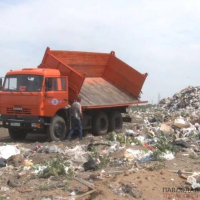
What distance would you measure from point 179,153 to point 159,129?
12.1 feet

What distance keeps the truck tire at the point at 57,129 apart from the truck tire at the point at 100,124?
1.71 meters

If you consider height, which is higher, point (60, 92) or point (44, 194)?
point (60, 92)

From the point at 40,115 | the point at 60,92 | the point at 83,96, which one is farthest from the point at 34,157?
the point at 83,96

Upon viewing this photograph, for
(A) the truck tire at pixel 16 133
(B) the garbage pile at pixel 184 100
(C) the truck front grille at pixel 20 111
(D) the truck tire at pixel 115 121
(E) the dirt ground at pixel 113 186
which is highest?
(B) the garbage pile at pixel 184 100

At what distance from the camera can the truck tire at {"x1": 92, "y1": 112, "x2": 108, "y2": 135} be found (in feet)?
46.5

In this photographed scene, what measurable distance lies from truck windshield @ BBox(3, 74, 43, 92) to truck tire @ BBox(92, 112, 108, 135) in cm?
300

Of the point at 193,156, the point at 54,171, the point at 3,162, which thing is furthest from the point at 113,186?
the point at 193,156

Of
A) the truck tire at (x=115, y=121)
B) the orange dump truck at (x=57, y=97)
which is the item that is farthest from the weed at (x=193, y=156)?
the truck tire at (x=115, y=121)

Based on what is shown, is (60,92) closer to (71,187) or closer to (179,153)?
(179,153)

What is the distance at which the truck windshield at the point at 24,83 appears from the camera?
1199 centimetres

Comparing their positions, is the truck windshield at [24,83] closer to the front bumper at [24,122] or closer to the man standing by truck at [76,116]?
the front bumper at [24,122]

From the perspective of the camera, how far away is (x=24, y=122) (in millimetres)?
12008

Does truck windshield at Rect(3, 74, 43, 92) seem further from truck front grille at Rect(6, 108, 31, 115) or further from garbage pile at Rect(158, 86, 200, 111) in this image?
garbage pile at Rect(158, 86, 200, 111)

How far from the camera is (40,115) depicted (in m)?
11.8
